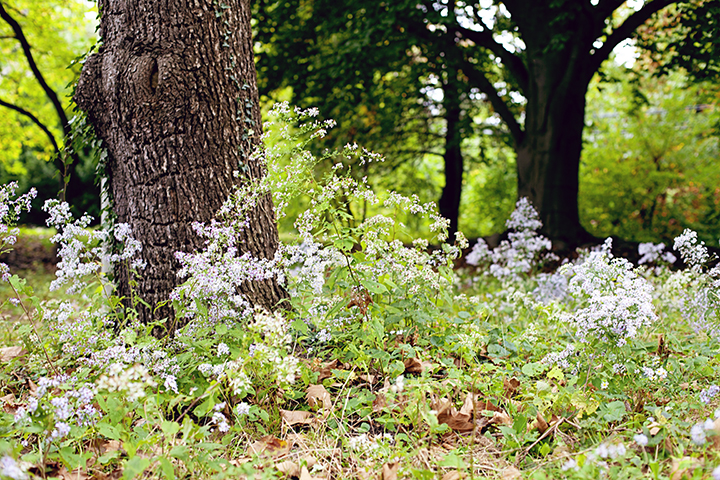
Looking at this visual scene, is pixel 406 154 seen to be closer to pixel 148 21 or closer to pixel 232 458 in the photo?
pixel 148 21

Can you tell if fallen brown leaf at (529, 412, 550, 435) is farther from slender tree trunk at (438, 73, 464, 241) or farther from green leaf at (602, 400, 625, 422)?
slender tree trunk at (438, 73, 464, 241)

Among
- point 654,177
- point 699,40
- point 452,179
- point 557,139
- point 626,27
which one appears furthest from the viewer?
point 452,179

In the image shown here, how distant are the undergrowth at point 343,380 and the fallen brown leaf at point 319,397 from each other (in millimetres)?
12

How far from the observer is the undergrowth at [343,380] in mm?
1673

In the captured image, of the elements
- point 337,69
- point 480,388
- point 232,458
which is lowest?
point 232,458

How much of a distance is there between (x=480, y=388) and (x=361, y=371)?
1.87 ft

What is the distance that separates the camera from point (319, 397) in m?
2.19

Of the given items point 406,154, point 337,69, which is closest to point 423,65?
point 337,69

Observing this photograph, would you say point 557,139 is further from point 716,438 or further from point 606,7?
point 716,438

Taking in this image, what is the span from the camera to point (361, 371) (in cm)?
243

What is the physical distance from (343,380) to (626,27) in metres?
6.53

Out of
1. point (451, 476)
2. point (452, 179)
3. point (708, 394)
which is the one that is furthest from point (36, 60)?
point (708, 394)

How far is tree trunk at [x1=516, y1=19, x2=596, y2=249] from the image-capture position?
7023mm

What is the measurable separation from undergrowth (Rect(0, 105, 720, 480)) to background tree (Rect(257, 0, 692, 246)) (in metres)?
4.65
